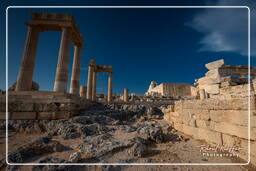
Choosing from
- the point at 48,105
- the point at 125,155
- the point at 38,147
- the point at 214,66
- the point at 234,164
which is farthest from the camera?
the point at 214,66

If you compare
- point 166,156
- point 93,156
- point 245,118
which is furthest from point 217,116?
point 93,156

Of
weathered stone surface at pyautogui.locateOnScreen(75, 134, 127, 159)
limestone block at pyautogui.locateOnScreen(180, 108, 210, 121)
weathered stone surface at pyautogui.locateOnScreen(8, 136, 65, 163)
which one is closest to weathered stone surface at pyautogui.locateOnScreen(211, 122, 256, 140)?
limestone block at pyautogui.locateOnScreen(180, 108, 210, 121)

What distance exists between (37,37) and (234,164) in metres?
13.6

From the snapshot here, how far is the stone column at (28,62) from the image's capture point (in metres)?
8.55

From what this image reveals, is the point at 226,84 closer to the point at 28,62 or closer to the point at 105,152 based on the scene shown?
the point at 105,152

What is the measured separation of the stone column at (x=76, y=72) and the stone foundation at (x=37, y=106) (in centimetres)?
431

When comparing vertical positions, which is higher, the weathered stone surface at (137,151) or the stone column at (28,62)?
the stone column at (28,62)

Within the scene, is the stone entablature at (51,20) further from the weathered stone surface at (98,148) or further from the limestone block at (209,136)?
the limestone block at (209,136)

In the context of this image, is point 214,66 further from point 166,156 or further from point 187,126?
point 166,156

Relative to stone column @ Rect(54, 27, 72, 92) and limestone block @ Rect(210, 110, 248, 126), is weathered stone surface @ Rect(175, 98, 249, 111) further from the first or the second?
stone column @ Rect(54, 27, 72, 92)

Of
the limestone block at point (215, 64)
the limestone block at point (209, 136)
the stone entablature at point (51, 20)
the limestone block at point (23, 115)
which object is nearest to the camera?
the limestone block at point (209, 136)

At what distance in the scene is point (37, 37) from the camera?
945cm

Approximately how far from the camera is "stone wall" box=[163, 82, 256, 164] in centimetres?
270

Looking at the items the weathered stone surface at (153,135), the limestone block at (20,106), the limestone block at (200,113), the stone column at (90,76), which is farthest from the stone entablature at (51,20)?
the limestone block at (200,113)
